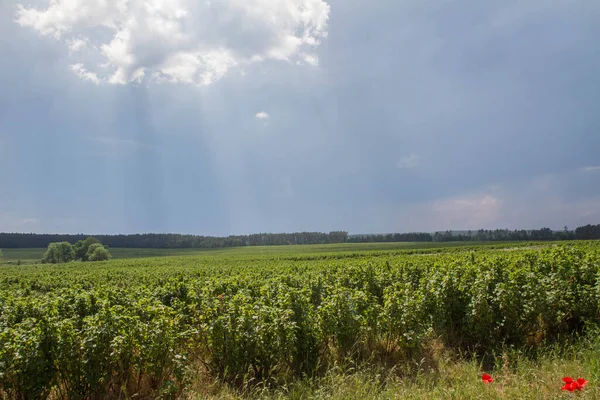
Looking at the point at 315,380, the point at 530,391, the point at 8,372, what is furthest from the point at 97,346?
the point at 530,391

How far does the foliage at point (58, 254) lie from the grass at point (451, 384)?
13194cm

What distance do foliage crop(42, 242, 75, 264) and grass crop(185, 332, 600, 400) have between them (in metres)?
132

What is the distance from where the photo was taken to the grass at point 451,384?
5164 millimetres

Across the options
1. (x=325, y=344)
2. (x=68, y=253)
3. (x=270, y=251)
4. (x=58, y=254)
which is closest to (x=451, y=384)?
(x=325, y=344)

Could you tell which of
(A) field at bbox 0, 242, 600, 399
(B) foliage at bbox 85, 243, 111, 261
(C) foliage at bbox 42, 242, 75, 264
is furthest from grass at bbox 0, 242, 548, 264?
(A) field at bbox 0, 242, 600, 399

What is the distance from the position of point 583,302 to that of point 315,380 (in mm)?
6908

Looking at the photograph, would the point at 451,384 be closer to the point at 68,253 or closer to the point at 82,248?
the point at 68,253

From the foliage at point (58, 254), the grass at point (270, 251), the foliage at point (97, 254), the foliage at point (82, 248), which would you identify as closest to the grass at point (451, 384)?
the grass at point (270, 251)

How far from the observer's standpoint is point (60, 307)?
26.6 ft

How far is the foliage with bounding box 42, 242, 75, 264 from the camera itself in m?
112

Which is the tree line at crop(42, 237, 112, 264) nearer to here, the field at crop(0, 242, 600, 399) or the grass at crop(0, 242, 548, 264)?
the grass at crop(0, 242, 548, 264)

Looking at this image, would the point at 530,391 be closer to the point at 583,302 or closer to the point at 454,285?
the point at 454,285

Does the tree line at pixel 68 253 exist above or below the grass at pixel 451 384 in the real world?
below

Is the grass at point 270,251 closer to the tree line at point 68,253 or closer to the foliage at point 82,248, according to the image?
the tree line at point 68,253
